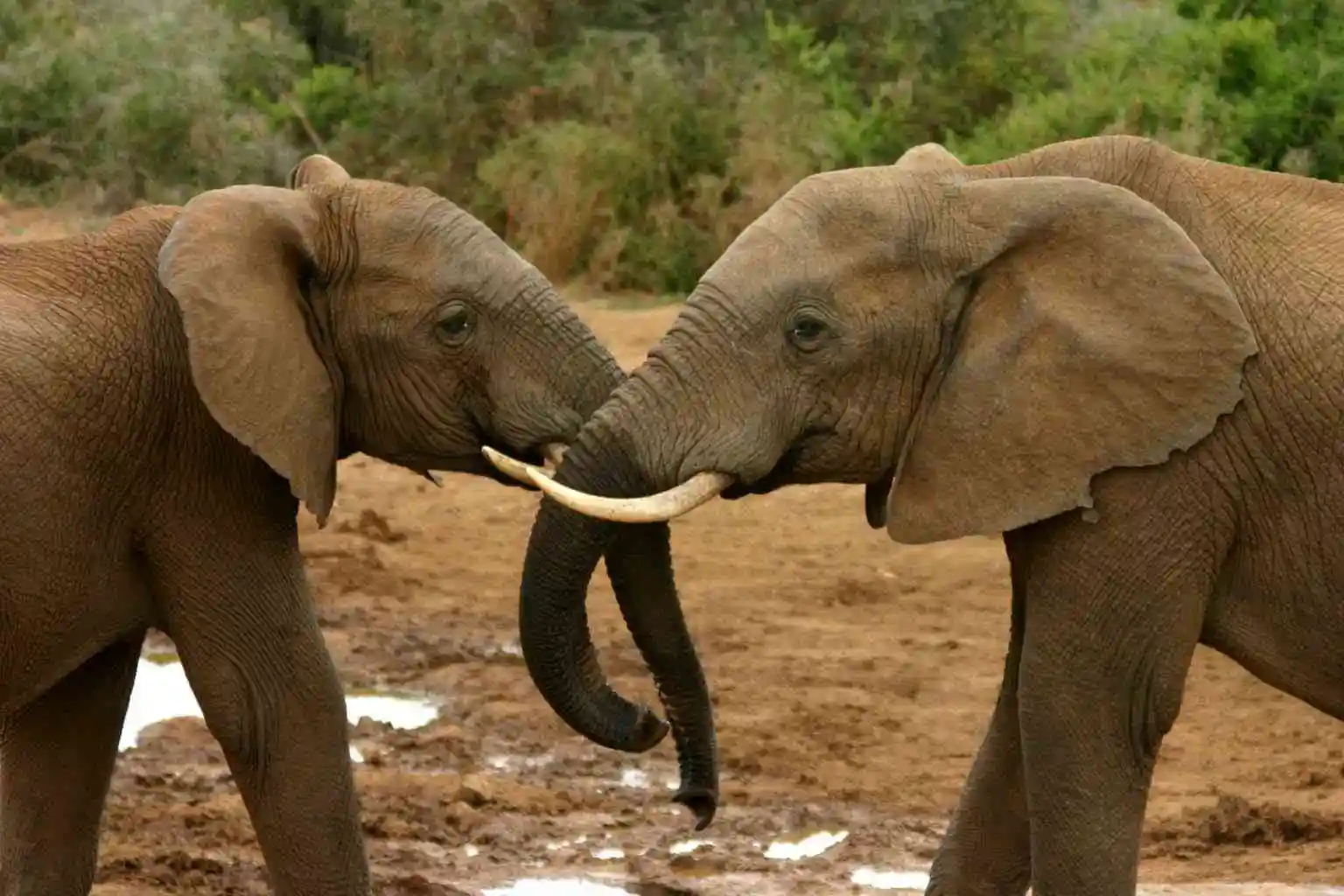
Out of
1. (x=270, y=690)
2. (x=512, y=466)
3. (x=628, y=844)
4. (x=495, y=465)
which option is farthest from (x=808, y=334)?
(x=628, y=844)

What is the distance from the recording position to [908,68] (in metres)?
16.4

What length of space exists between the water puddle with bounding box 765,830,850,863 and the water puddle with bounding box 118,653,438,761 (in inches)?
65.3

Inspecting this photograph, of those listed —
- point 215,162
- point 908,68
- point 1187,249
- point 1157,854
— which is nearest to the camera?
point 1187,249

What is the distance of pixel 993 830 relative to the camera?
5.87 meters

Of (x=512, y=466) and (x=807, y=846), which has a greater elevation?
(x=512, y=466)

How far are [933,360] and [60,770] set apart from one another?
2.16 meters

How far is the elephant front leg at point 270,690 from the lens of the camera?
18.6ft

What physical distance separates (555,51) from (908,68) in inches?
94.4

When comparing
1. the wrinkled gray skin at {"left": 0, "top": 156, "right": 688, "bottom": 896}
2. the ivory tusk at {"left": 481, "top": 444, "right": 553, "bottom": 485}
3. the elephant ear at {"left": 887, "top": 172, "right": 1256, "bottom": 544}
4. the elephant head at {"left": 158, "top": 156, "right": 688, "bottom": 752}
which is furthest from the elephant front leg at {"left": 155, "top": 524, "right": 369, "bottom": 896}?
the elephant ear at {"left": 887, "top": 172, "right": 1256, "bottom": 544}

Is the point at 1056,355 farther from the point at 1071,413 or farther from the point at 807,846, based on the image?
the point at 807,846

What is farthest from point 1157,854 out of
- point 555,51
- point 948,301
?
point 555,51

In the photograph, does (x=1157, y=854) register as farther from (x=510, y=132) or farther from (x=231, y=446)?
(x=510, y=132)

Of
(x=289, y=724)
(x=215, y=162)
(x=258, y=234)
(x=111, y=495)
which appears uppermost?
(x=215, y=162)

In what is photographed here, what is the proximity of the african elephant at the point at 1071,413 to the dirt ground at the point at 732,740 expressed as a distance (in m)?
1.94
